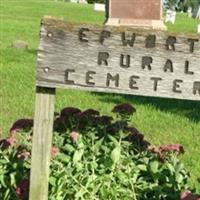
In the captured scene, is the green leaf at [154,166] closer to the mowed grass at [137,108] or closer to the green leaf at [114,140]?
the green leaf at [114,140]

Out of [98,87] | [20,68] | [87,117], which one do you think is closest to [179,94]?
[98,87]

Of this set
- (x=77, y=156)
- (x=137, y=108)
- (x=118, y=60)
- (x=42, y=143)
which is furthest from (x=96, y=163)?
(x=137, y=108)

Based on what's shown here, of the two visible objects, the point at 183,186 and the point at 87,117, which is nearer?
the point at 183,186

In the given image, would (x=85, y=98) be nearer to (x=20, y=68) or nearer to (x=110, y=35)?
(x=20, y=68)

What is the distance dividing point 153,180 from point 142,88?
764mm

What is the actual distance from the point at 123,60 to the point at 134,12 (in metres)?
8.29

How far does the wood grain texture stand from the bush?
52cm

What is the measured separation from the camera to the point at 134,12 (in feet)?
39.8

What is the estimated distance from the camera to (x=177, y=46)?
3936 millimetres

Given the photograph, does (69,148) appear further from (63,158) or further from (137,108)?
(137,108)

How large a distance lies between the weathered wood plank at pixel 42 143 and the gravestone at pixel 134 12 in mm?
7814

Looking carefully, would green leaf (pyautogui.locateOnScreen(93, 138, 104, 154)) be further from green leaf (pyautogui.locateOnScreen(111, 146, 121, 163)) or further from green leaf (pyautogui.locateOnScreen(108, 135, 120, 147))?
green leaf (pyautogui.locateOnScreen(111, 146, 121, 163))

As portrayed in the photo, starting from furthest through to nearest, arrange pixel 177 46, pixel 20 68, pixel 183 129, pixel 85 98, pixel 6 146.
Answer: pixel 20 68, pixel 85 98, pixel 183 129, pixel 6 146, pixel 177 46

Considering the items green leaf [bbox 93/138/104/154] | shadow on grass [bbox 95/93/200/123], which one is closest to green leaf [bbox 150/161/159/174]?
green leaf [bbox 93/138/104/154]
